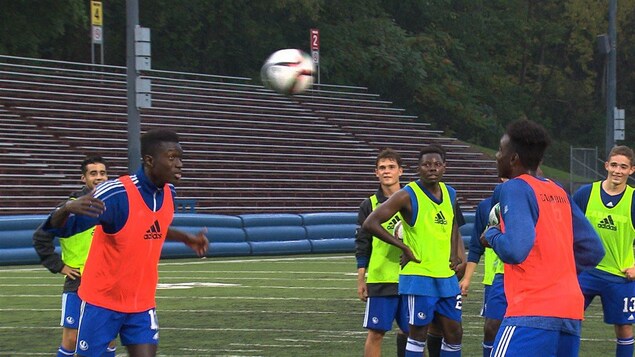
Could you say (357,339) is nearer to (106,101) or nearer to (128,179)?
(128,179)

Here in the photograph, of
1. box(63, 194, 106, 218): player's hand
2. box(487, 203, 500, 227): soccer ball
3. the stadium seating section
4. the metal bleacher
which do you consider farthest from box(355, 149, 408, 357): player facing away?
the metal bleacher

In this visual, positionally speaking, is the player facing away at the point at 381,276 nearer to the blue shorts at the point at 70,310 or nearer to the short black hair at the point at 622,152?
the short black hair at the point at 622,152

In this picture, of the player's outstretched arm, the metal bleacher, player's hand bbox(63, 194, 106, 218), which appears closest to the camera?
player's hand bbox(63, 194, 106, 218)

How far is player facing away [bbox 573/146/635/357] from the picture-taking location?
1157 cm

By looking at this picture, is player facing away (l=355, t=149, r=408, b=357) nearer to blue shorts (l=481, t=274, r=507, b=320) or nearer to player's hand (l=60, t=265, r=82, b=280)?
blue shorts (l=481, t=274, r=507, b=320)

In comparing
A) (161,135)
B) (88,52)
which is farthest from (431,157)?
(88,52)

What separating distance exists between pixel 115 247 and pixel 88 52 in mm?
37416

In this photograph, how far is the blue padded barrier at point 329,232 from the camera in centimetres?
2922

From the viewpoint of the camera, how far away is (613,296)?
38.1ft

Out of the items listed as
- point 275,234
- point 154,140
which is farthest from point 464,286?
point 275,234

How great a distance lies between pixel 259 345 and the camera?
43.9ft

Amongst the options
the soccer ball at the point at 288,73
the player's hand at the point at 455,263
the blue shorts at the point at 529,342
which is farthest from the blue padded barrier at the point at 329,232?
the blue shorts at the point at 529,342

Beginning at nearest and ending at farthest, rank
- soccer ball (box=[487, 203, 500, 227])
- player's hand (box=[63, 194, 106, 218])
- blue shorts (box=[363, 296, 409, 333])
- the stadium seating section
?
soccer ball (box=[487, 203, 500, 227]) → player's hand (box=[63, 194, 106, 218]) → blue shorts (box=[363, 296, 409, 333]) → the stadium seating section

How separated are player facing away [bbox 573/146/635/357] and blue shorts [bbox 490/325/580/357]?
488 centimetres
